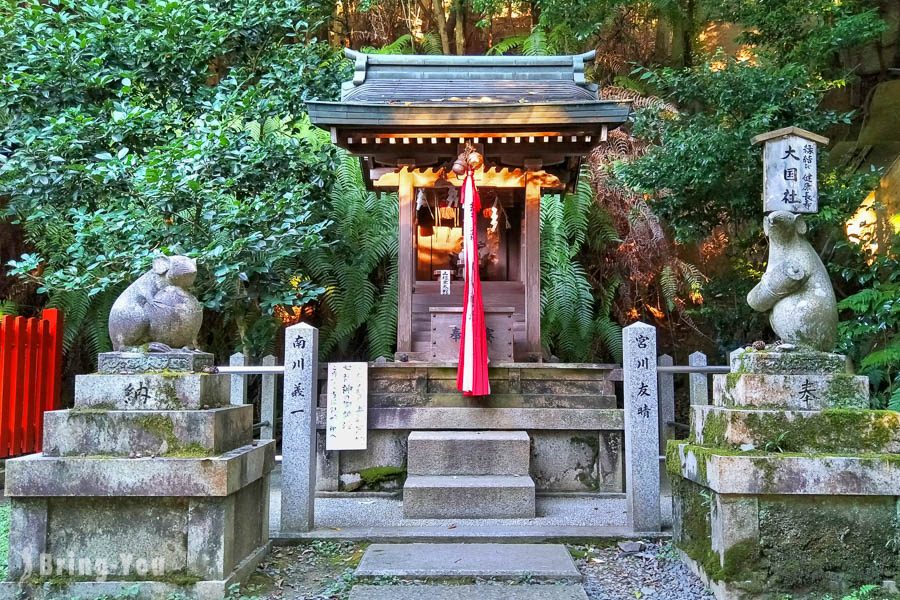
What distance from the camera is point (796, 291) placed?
394 centimetres

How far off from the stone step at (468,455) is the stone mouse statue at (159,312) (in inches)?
107

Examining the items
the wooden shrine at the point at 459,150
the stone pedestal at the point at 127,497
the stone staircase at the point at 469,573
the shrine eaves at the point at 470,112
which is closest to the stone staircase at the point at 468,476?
the stone staircase at the point at 469,573

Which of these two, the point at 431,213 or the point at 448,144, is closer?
the point at 448,144

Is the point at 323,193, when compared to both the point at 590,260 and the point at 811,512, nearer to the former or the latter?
the point at 590,260

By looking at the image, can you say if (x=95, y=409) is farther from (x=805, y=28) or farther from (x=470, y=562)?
(x=805, y=28)

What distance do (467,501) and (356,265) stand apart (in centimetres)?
481

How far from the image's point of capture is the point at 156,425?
368 cm

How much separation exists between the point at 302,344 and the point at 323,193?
3.32 meters

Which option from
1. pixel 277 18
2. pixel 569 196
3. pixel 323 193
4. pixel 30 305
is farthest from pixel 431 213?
pixel 30 305

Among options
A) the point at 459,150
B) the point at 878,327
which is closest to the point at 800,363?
the point at 878,327

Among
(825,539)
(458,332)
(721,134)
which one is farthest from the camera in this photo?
(458,332)

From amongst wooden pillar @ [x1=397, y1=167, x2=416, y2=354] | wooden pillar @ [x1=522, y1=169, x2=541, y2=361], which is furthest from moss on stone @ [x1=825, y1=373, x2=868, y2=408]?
wooden pillar @ [x1=397, y1=167, x2=416, y2=354]

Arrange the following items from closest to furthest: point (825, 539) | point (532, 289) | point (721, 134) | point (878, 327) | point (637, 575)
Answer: point (825, 539)
point (637, 575)
point (878, 327)
point (721, 134)
point (532, 289)

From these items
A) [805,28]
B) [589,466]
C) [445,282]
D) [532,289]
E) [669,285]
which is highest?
[805,28]
